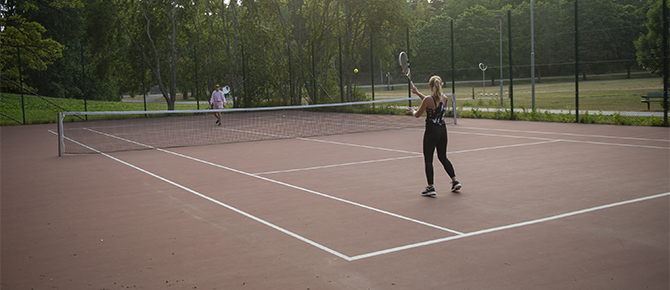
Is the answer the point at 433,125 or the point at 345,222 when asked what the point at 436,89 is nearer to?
the point at 433,125

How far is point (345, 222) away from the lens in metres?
6.21

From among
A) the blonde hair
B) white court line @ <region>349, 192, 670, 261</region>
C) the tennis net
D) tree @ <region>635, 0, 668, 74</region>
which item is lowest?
white court line @ <region>349, 192, 670, 261</region>

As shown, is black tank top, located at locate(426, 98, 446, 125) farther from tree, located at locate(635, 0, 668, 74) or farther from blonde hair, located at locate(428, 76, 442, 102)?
tree, located at locate(635, 0, 668, 74)

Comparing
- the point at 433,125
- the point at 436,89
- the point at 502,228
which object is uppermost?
the point at 436,89

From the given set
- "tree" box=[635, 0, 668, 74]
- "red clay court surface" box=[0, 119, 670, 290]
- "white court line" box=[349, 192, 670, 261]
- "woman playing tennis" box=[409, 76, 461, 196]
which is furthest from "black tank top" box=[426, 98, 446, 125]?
"tree" box=[635, 0, 668, 74]

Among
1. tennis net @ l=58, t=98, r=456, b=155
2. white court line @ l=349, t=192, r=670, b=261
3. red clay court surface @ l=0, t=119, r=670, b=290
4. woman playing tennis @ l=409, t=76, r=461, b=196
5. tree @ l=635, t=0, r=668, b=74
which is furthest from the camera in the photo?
tree @ l=635, t=0, r=668, b=74

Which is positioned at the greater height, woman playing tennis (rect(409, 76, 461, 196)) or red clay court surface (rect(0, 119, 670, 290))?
woman playing tennis (rect(409, 76, 461, 196))

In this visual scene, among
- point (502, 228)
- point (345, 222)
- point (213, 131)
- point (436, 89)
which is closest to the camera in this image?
point (502, 228)

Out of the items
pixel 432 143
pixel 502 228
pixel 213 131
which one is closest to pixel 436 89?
pixel 432 143

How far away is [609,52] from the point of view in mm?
22188

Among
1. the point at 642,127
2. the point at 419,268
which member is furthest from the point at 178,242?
the point at 642,127

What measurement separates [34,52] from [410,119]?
64.4ft

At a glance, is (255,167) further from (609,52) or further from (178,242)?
(609,52)

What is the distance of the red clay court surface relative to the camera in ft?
14.9
